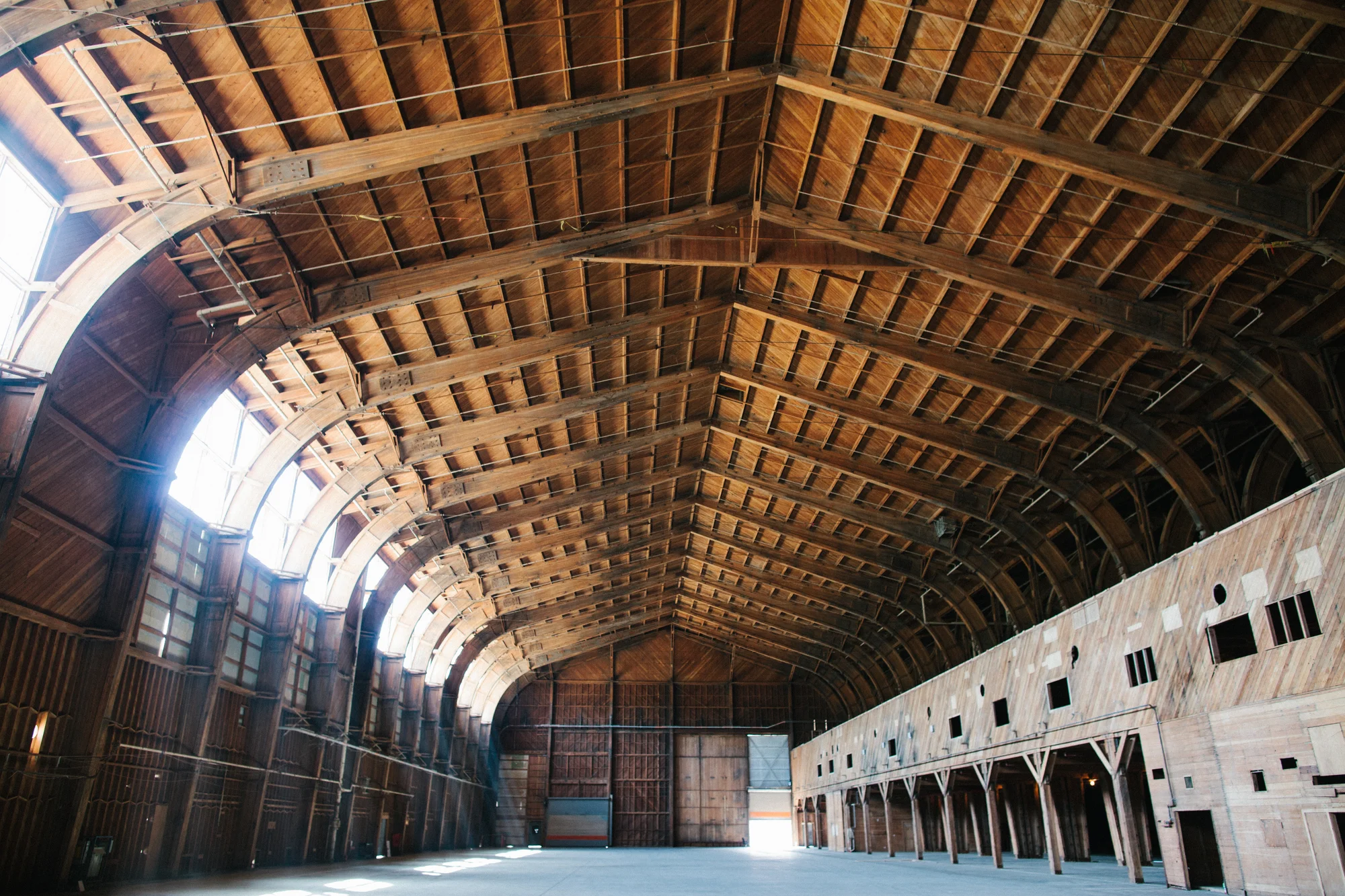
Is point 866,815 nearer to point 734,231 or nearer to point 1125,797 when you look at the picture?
point 1125,797

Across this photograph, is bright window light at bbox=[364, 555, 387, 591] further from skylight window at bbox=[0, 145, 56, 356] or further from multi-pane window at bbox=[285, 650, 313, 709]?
skylight window at bbox=[0, 145, 56, 356]

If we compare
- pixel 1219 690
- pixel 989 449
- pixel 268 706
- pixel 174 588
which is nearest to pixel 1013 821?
pixel 989 449

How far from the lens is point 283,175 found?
16.9 metres

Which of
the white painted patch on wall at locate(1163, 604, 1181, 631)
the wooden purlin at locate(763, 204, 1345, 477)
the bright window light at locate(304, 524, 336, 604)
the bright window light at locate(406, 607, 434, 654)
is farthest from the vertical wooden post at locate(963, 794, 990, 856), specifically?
the bright window light at locate(304, 524, 336, 604)

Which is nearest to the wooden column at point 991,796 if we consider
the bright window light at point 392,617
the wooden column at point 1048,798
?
the wooden column at point 1048,798

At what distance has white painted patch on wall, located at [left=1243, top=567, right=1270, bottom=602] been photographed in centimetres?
1580

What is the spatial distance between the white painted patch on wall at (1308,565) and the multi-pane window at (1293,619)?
267 millimetres

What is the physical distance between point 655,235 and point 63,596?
49.4 feet

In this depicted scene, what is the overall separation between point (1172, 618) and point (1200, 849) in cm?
456

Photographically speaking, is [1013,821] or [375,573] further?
[375,573]

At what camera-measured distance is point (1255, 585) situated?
52.5 ft

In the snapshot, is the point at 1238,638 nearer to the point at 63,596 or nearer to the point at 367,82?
the point at 367,82

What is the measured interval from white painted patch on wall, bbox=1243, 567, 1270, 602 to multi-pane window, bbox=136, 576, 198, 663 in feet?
76.6

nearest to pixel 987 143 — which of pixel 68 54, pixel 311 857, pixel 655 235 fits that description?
pixel 655 235
